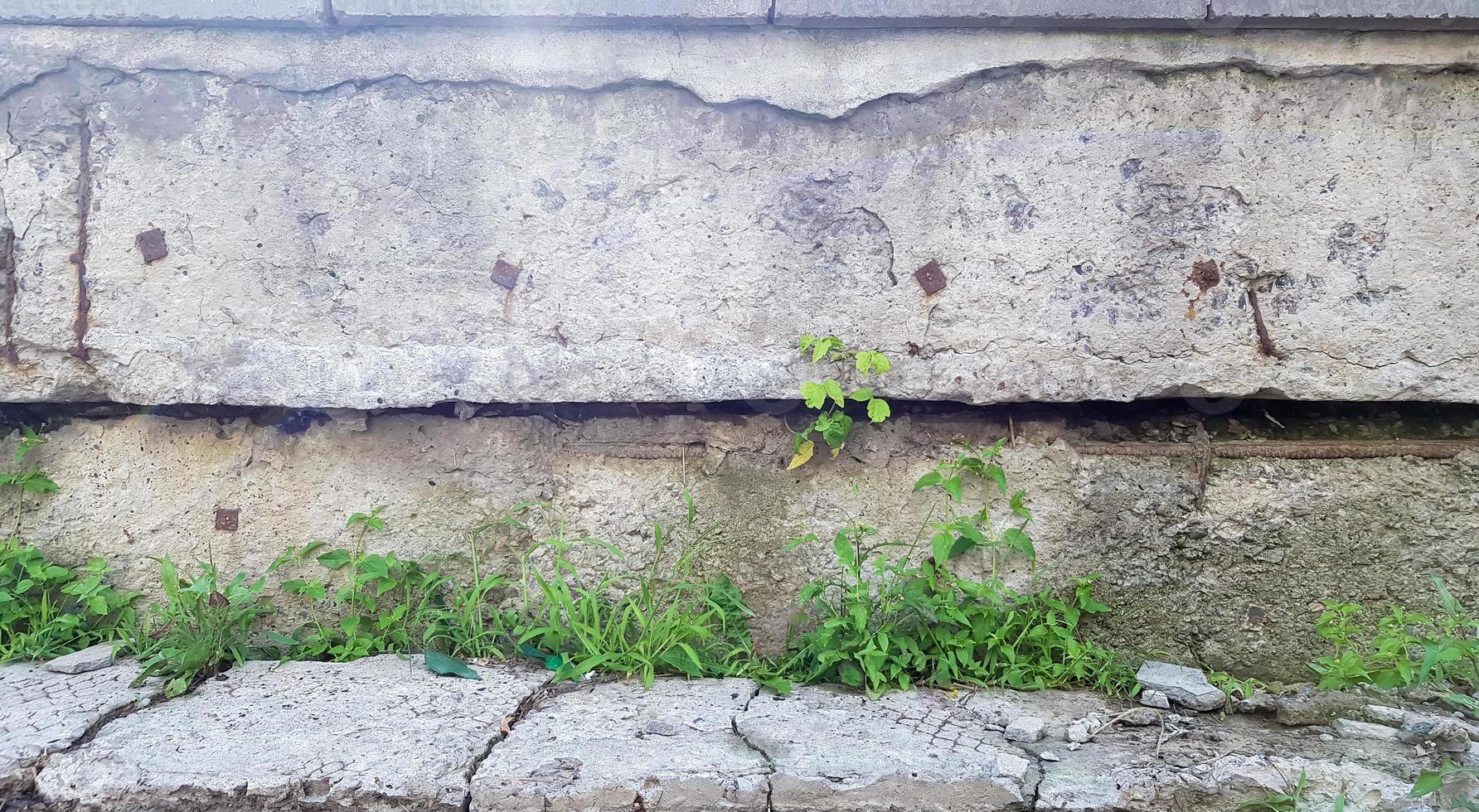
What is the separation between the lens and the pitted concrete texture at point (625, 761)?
5.85ft

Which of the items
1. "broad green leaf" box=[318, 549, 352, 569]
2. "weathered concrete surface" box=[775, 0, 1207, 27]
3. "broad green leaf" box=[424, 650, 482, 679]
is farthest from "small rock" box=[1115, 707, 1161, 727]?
"broad green leaf" box=[318, 549, 352, 569]

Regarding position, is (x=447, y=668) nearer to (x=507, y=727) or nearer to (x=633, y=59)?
(x=507, y=727)

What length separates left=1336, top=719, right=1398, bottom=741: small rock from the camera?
1.95 meters

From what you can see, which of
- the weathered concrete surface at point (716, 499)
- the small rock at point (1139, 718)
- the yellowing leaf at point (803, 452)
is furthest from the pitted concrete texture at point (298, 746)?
the small rock at point (1139, 718)

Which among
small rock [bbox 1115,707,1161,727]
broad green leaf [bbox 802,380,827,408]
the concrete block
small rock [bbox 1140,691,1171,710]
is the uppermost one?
the concrete block

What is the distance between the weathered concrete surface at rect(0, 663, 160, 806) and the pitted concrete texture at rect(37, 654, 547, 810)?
0.05 metres

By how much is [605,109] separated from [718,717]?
1432mm

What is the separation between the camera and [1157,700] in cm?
214

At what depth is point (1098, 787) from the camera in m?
1.81

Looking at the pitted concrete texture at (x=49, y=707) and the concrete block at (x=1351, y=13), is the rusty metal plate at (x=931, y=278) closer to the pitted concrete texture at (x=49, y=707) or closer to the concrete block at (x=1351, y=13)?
the concrete block at (x=1351, y=13)

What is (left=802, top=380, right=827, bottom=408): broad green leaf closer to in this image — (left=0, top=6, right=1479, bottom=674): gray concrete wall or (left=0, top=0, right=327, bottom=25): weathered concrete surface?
(left=0, top=6, right=1479, bottom=674): gray concrete wall

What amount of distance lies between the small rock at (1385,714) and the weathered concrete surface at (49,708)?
2.61 m

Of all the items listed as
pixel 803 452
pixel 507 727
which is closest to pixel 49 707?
pixel 507 727

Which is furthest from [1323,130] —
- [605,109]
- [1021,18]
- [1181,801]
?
[605,109]
